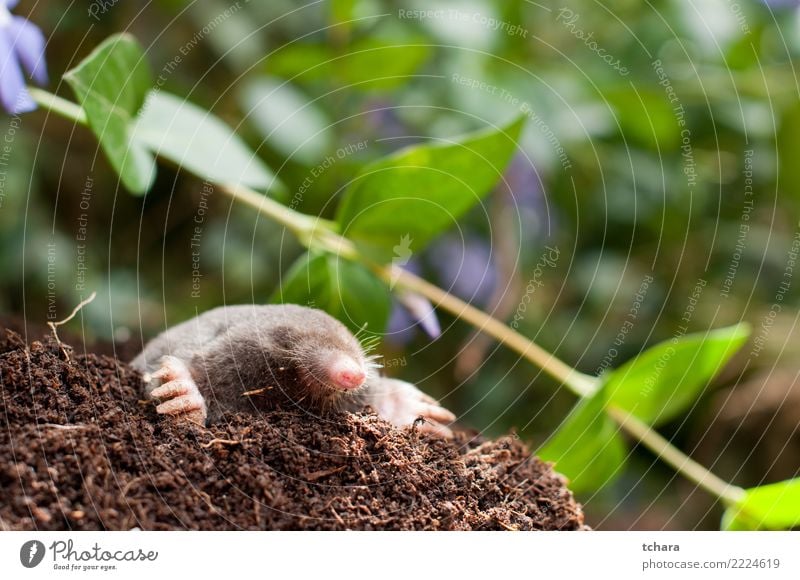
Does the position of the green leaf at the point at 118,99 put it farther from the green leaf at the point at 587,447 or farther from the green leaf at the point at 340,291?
the green leaf at the point at 587,447

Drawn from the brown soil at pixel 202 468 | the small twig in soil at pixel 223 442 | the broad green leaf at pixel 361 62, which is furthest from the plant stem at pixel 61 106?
the broad green leaf at pixel 361 62

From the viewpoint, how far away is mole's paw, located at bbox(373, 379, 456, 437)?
64 cm

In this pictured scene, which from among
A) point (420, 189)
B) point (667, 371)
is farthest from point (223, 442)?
point (667, 371)

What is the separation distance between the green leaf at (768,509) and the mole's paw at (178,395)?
1.81ft

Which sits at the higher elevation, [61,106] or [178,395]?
[61,106]

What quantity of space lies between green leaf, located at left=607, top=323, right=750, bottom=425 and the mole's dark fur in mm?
306

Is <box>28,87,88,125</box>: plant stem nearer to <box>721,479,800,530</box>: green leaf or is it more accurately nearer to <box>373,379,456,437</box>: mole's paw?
<box>373,379,456,437</box>: mole's paw

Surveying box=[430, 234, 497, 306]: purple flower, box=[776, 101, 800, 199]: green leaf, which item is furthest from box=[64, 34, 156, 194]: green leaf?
box=[776, 101, 800, 199]: green leaf

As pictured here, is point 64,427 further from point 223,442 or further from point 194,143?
A: point 194,143

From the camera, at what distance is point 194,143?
0.81 meters

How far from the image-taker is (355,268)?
2.55ft

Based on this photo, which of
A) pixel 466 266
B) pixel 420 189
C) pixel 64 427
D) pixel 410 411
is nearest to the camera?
pixel 64 427

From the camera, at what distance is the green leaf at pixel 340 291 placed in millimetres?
705

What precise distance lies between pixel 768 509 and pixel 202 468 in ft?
1.88
